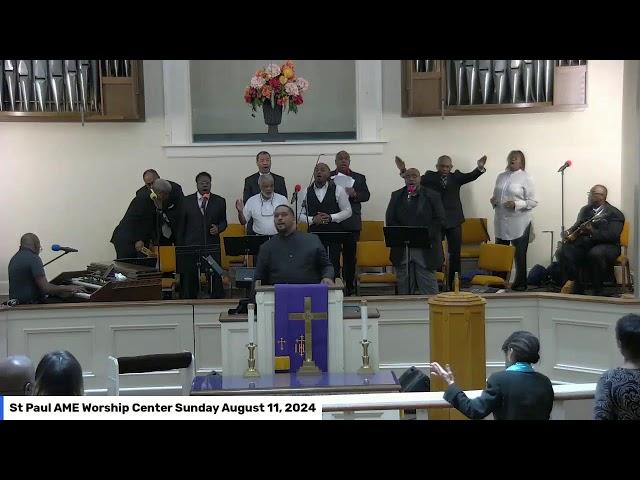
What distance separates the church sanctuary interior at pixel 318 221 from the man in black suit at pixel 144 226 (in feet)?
0.08

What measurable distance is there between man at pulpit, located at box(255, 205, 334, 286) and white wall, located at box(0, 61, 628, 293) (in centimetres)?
522

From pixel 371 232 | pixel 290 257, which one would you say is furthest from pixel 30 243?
pixel 371 232

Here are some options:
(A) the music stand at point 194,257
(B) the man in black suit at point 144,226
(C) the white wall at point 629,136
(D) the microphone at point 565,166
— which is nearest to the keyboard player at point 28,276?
(A) the music stand at point 194,257

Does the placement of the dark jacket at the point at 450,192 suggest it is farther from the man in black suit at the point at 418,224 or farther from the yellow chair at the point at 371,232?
the man in black suit at the point at 418,224

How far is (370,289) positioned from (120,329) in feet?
12.9

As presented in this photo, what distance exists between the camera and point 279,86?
40.9 ft

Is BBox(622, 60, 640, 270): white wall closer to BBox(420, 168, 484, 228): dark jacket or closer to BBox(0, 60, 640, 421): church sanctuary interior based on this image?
BBox(0, 60, 640, 421): church sanctuary interior

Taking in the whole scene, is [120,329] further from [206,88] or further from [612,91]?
[612,91]

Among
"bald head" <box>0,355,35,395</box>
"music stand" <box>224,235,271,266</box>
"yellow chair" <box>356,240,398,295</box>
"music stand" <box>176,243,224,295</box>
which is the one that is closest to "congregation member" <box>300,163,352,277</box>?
"yellow chair" <box>356,240,398,295</box>

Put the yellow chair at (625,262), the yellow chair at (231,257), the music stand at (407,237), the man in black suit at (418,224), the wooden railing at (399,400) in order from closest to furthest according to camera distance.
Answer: the wooden railing at (399,400) → the music stand at (407,237) → the man in black suit at (418,224) → the yellow chair at (625,262) → the yellow chair at (231,257)

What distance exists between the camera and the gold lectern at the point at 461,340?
25.8ft

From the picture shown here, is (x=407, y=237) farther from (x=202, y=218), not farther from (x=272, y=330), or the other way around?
(x=272, y=330)

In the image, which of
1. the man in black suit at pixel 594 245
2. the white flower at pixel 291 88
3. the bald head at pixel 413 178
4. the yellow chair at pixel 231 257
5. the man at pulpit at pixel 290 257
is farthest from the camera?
the yellow chair at pixel 231 257

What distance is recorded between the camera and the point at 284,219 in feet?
27.7
